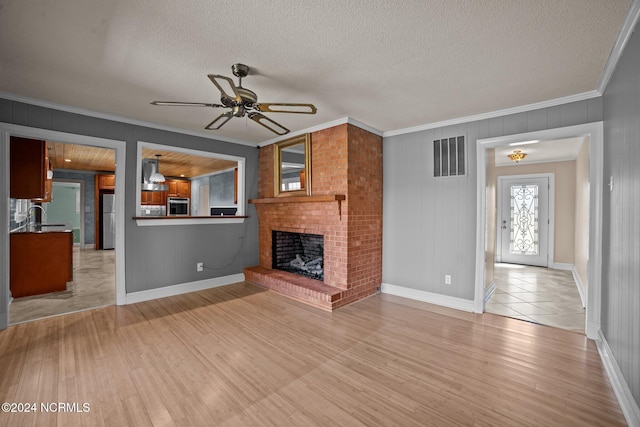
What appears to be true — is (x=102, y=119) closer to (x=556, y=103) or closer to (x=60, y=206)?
(x=556, y=103)

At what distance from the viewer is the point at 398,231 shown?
4160mm

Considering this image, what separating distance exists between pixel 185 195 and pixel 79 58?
26.4 feet

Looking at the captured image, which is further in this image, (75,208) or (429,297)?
(75,208)

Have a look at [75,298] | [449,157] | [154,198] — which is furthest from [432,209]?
[154,198]

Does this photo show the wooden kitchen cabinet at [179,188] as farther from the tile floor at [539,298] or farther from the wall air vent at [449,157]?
the tile floor at [539,298]

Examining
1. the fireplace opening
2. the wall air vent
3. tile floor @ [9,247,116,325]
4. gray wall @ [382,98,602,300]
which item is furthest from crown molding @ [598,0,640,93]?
tile floor @ [9,247,116,325]

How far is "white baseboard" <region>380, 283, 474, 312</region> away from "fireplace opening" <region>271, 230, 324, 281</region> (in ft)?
3.66

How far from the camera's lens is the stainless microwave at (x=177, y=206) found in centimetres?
920

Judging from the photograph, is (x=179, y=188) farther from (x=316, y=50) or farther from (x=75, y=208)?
(x=316, y=50)

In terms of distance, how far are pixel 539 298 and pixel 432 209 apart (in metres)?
2.08

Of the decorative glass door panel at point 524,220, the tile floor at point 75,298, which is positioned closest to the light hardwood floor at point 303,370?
the tile floor at point 75,298

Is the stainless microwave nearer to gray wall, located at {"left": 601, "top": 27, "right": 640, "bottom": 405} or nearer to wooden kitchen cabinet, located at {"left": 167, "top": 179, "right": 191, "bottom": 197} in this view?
wooden kitchen cabinet, located at {"left": 167, "top": 179, "right": 191, "bottom": 197}

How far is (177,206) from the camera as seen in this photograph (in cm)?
933

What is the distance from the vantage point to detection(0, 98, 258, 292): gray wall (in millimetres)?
3180
